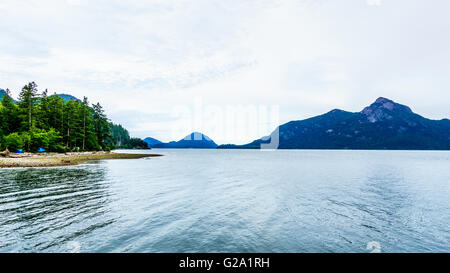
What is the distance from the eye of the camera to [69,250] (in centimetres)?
1076

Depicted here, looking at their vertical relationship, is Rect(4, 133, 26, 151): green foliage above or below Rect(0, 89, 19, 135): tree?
below

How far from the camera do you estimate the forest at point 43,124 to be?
72312mm

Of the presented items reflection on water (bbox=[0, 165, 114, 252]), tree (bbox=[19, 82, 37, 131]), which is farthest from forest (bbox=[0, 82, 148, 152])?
reflection on water (bbox=[0, 165, 114, 252])

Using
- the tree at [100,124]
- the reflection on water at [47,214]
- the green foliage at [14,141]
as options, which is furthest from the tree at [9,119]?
the reflection on water at [47,214]

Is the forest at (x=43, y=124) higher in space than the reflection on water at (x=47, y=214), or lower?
higher

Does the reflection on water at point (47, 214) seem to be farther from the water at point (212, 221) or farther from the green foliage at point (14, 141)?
the green foliage at point (14, 141)

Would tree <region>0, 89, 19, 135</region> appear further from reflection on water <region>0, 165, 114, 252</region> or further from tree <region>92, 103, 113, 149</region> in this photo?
reflection on water <region>0, 165, 114, 252</region>

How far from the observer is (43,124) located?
81.5 meters

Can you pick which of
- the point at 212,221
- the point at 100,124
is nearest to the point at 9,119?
the point at 100,124

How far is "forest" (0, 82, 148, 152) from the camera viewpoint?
7231 centimetres
